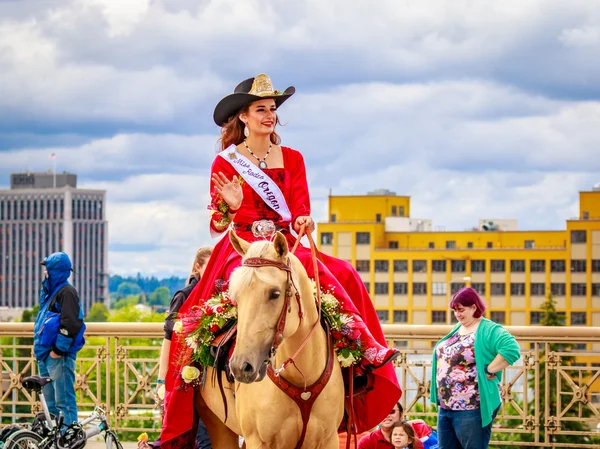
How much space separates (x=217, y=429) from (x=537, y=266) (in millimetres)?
149446

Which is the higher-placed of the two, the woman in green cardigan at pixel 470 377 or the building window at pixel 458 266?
the building window at pixel 458 266

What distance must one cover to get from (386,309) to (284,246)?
156439 millimetres

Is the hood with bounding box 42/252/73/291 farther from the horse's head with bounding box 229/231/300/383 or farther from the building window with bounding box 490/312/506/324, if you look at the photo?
the building window with bounding box 490/312/506/324

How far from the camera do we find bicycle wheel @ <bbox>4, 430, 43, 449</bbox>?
35.3ft

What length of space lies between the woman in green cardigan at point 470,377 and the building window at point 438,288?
14980cm

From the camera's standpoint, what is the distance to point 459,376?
31.3 ft

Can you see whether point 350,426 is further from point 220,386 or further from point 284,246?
point 284,246

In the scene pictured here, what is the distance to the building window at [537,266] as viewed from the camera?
505 feet

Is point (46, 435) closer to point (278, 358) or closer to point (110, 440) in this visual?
point (110, 440)

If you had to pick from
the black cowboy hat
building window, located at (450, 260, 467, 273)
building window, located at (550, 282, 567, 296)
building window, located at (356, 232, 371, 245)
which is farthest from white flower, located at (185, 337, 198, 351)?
building window, located at (550, 282, 567, 296)

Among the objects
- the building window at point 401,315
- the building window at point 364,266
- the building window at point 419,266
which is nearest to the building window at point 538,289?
the building window at point 419,266

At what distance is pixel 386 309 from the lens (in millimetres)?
161875

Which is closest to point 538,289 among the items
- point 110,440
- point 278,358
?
point 110,440

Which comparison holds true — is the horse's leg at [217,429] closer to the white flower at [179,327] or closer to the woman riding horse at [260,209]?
the woman riding horse at [260,209]
